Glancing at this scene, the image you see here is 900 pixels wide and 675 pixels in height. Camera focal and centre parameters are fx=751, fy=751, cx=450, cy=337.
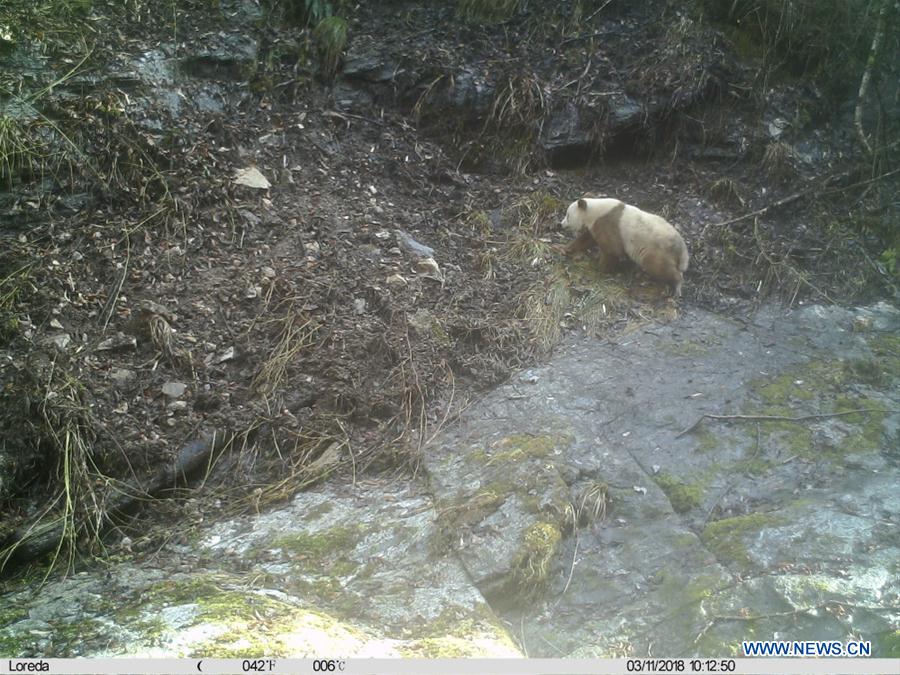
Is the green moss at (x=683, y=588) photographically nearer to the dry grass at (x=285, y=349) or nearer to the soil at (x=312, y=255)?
the soil at (x=312, y=255)

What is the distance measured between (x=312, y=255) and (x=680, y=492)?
9.21ft

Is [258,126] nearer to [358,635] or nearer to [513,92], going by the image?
[513,92]

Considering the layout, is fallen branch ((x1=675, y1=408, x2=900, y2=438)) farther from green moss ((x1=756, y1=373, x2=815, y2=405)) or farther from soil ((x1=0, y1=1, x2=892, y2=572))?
soil ((x1=0, y1=1, x2=892, y2=572))

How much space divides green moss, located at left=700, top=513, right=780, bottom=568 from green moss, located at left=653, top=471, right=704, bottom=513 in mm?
169

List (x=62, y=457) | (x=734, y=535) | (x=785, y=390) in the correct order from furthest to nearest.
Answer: (x=785, y=390), (x=62, y=457), (x=734, y=535)

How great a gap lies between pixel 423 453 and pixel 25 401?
2.06m

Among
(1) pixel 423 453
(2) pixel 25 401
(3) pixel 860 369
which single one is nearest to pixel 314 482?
(1) pixel 423 453

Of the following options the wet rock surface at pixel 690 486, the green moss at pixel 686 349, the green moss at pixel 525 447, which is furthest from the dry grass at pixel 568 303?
the green moss at pixel 525 447

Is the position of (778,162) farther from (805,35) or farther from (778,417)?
(778,417)

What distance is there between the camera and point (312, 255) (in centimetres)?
508

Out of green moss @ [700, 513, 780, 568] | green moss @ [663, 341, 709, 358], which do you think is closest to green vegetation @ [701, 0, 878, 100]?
green moss @ [663, 341, 709, 358]

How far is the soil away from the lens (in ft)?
13.5

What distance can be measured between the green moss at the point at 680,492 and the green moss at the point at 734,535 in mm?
169

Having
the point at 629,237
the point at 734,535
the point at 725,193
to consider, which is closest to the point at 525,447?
the point at 734,535
